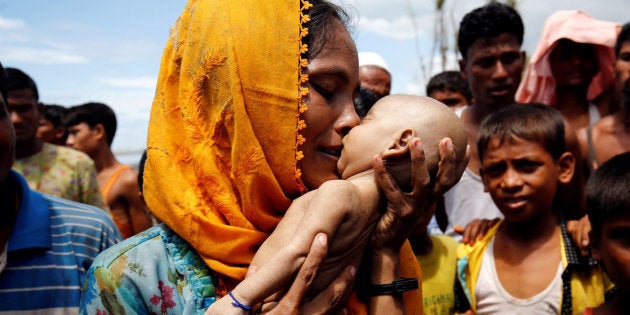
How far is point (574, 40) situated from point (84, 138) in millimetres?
6190

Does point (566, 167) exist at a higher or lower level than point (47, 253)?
higher

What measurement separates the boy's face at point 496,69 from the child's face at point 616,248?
6.05ft

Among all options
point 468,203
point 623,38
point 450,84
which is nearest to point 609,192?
point 468,203

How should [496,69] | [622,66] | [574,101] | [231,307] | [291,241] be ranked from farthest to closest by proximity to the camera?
[574,101] < [496,69] < [622,66] < [291,241] < [231,307]

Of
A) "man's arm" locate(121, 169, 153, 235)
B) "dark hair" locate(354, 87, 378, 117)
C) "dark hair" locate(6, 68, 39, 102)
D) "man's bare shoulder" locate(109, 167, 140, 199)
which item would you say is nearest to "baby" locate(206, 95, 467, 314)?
"dark hair" locate(354, 87, 378, 117)

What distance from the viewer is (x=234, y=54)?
1863 mm

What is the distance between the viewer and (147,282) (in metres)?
1.85

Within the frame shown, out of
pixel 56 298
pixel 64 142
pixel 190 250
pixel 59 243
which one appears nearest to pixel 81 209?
pixel 59 243

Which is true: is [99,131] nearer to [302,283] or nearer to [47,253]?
[47,253]

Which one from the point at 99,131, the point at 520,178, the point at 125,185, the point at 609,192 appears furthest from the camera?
the point at 99,131

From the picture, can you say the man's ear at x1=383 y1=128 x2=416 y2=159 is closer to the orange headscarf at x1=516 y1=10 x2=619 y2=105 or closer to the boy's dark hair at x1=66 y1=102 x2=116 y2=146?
the orange headscarf at x1=516 y1=10 x2=619 y2=105

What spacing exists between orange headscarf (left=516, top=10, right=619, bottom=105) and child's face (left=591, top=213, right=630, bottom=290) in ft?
7.51

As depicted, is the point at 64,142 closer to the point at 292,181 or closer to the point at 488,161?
the point at 488,161

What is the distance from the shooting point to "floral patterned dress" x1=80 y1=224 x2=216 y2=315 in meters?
1.84
